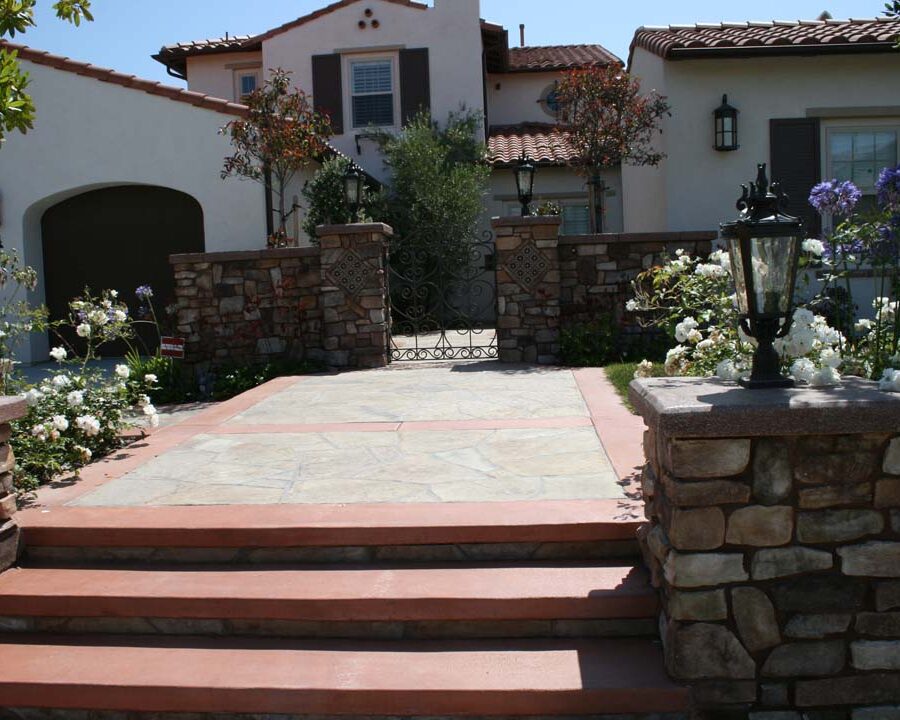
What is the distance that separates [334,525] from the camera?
15.6ft

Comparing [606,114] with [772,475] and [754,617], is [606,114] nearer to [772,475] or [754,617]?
[772,475]

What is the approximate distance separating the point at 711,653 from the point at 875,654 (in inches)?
26.5

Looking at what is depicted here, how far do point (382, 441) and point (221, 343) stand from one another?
5.24m

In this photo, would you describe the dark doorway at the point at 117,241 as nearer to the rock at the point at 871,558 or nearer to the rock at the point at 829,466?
the rock at the point at 829,466

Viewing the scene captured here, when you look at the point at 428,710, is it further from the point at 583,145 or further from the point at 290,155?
the point at 583,145

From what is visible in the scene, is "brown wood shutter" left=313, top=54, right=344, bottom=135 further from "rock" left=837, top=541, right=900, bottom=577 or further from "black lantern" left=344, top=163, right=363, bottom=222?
"rock" left=837, top=541, right=900, bottom=577

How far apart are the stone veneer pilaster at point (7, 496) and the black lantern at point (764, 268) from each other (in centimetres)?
382

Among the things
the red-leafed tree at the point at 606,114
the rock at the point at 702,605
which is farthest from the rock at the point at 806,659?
the red-leafed tree at the point at 606,114

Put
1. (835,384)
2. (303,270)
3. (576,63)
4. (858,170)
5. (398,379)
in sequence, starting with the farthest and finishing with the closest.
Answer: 1. (576,63)
2. (858,170)
3. (303,270)
4. (398,379)
5. (835,384)

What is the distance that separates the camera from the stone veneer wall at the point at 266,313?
11172 mm

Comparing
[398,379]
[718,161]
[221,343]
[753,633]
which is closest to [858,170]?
[718,161]

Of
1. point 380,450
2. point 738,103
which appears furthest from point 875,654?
point 738,103

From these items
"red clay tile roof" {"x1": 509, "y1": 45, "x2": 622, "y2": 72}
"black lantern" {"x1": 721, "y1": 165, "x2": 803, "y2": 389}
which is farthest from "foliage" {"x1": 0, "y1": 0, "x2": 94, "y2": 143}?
"red clay tile roof" {"x1": 509, "y1": 45, "x2": 622, "y2": 72}

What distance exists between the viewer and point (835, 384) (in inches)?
158
